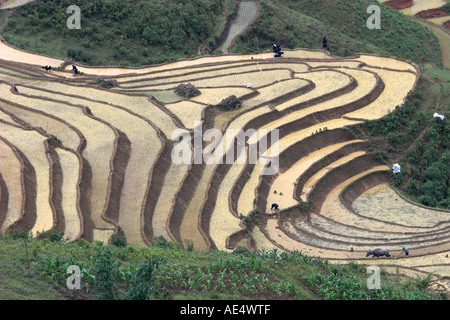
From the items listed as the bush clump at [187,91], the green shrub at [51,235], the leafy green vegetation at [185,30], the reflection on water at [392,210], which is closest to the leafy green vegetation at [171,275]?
the green shrub at [51,235]

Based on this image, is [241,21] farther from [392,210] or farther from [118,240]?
[118,240]

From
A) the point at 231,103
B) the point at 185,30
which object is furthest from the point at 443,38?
the point at 231,103

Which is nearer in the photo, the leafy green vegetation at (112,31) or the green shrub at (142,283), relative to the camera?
the green shrub at (142,283)

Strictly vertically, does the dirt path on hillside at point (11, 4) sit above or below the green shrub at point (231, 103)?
above

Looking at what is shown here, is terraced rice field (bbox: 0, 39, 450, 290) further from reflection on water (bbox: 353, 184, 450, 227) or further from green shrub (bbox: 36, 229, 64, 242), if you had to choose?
green shrub (bbox: 36, 229, 64, 242)

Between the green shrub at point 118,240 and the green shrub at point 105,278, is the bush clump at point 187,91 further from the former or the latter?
the green shrub at point 105,278
